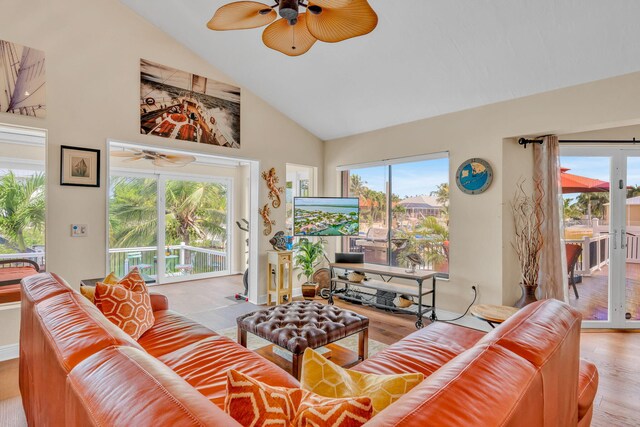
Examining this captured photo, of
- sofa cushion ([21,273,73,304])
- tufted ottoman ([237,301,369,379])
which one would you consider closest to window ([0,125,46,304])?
sofa cushion ([21,273,73,304])

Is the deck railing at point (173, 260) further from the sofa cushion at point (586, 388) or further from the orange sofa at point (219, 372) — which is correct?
the sofa cushion at point (586, 388)

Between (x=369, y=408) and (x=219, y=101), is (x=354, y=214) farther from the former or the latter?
(x=369, y=408)

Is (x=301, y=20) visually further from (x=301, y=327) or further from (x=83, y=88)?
(x=83, y=88)

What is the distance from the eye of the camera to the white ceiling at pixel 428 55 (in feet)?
8.59

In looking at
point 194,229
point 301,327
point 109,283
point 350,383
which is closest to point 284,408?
point 350,383

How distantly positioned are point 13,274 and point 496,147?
527 cm

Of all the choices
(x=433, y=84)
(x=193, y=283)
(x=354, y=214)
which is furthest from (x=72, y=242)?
(x=433, y=84)

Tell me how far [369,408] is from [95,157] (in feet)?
12.0

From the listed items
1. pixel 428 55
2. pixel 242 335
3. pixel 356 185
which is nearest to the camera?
pixel 242 335

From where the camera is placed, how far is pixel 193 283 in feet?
20.1

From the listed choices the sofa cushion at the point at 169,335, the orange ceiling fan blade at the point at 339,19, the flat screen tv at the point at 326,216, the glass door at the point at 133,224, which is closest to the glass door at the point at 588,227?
the flat screen tv at the point at 326,216

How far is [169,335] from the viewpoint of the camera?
2.27 m

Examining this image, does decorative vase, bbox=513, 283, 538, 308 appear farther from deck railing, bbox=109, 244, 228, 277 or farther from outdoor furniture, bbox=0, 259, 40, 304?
deck railing, bbox=109, 244, 228, 277

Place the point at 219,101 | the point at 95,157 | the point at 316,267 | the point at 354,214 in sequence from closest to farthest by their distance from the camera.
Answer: the point at 95,157, the point at 219,101, the point at 354,214, the point at 316,267
